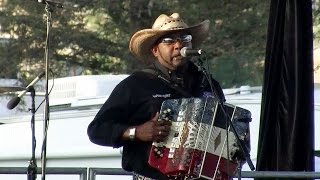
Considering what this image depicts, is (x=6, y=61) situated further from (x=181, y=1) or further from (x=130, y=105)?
(x=130, y=105)

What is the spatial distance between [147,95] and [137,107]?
88mm

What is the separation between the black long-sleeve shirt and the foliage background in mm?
8207

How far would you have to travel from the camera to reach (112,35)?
14.6 m

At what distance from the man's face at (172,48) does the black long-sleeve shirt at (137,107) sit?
0.06 m

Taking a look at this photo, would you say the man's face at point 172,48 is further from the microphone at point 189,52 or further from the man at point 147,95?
the microphone at point 189,52

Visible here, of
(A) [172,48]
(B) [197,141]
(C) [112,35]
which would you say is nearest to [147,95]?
(A) [172,48]

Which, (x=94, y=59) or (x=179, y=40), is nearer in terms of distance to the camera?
(x=179, y=40)

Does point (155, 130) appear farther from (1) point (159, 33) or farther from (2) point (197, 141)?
(1) point (159, 33)

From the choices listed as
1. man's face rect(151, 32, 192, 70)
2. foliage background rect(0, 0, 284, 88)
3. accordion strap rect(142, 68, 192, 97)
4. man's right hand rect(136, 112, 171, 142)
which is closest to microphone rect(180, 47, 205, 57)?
man's face rect(151, 32, 192, 70)

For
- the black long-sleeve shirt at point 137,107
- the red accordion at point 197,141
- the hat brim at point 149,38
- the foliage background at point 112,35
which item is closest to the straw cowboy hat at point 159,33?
the hat brim at point 149,38

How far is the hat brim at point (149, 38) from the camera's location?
15.0 ft

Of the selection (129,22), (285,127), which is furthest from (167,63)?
(129,22)

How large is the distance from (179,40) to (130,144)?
2.10 ft

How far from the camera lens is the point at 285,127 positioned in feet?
18.6
